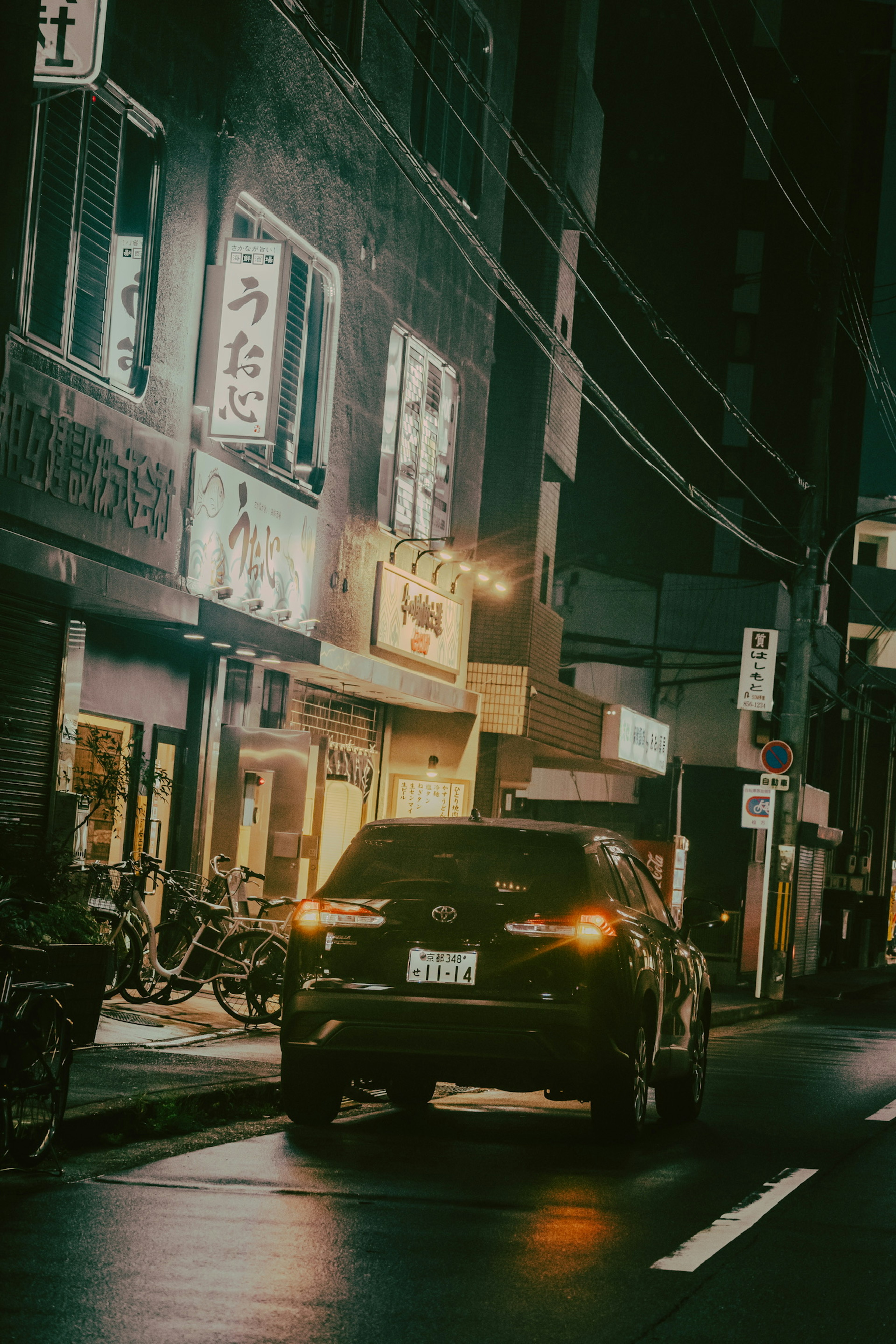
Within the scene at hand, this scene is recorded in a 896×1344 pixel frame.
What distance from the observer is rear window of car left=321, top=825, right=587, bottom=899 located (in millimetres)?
9477

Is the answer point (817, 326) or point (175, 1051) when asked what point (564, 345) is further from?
point (817, 326)

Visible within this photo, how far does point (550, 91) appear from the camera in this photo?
25828 millimetres

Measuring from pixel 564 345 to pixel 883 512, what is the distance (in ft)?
26.0

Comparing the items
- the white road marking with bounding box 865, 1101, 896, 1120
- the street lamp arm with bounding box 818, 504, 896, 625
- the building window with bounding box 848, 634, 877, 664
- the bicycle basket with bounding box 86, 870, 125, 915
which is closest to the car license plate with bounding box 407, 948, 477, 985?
the white road marking with bounding box 865, 1101, 896, 1120

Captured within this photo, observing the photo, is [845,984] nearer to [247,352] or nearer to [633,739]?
[633,739]

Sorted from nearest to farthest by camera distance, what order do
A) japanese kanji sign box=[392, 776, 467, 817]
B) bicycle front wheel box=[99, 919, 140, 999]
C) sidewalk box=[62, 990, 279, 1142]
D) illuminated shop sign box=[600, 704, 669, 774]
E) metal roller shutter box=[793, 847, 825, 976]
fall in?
sidewalk box=[62, 990, 279, 1142] → bicycle front wheel box=[99, 919, 140, 999] → japanese kanji sign box=[392, 776, 467, 817] → illuminated shop sign box=[600, 704, 669, 774] → metal roller shutter box=[793, 847, 825, 976]

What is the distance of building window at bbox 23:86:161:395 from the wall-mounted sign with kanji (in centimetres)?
92

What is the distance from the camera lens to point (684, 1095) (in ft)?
37.3

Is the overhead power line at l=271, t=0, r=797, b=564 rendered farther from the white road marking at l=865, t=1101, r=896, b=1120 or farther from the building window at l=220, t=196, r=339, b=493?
the white road marking at l=865, t=1101, r=896, b=1120

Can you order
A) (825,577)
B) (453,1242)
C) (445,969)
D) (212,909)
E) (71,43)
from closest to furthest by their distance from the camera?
(453,1242)
(445,969)
(71,43)
(212,909)
(825,577)

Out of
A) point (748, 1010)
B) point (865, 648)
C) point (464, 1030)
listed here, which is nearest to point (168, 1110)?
point (464, 1030)

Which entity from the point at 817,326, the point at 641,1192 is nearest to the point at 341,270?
the point at 641,1192

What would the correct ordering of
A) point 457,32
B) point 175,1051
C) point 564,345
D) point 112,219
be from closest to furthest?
point 175,1051
point 112,219
point 457,32
point 564,345

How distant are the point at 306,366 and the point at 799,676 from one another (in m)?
11.3
